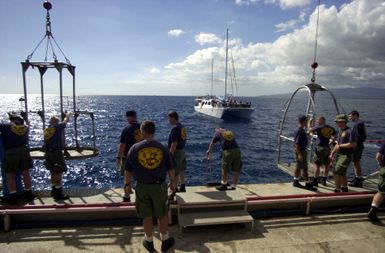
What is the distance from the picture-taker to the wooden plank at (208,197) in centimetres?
541

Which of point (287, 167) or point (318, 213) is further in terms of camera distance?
point (287, 167)

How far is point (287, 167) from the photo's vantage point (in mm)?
9148

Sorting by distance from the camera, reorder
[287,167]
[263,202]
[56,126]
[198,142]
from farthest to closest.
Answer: [198,142] < [287,167] < [56,126] < [263,202]

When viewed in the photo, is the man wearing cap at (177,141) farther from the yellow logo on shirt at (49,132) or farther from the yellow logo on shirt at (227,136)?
the yellow logo on shirt at (49,132)

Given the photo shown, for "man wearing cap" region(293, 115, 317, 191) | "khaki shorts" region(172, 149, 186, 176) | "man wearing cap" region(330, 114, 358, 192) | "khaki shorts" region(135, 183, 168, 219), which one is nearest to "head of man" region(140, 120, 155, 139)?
"khaki shorts" region(135, 183, 168, 219)

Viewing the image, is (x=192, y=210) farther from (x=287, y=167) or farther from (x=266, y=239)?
(x=287, y=167)

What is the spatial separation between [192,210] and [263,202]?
1486mm

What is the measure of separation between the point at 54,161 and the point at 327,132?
21.5 ft

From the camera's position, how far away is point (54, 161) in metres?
6.36

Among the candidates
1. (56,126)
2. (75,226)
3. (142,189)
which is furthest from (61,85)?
(142,189)

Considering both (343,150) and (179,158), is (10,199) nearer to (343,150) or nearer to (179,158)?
(179,158)

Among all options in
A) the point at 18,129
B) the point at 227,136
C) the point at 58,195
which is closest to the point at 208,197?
the point at 227,136

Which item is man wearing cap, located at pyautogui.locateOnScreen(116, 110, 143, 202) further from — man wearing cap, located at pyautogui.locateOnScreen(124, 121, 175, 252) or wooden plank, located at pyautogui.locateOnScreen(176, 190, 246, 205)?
man wearing cap, located at pyautogui.locateOnScreen(124, 121, 175, 252)

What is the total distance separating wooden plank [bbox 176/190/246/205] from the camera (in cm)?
541
